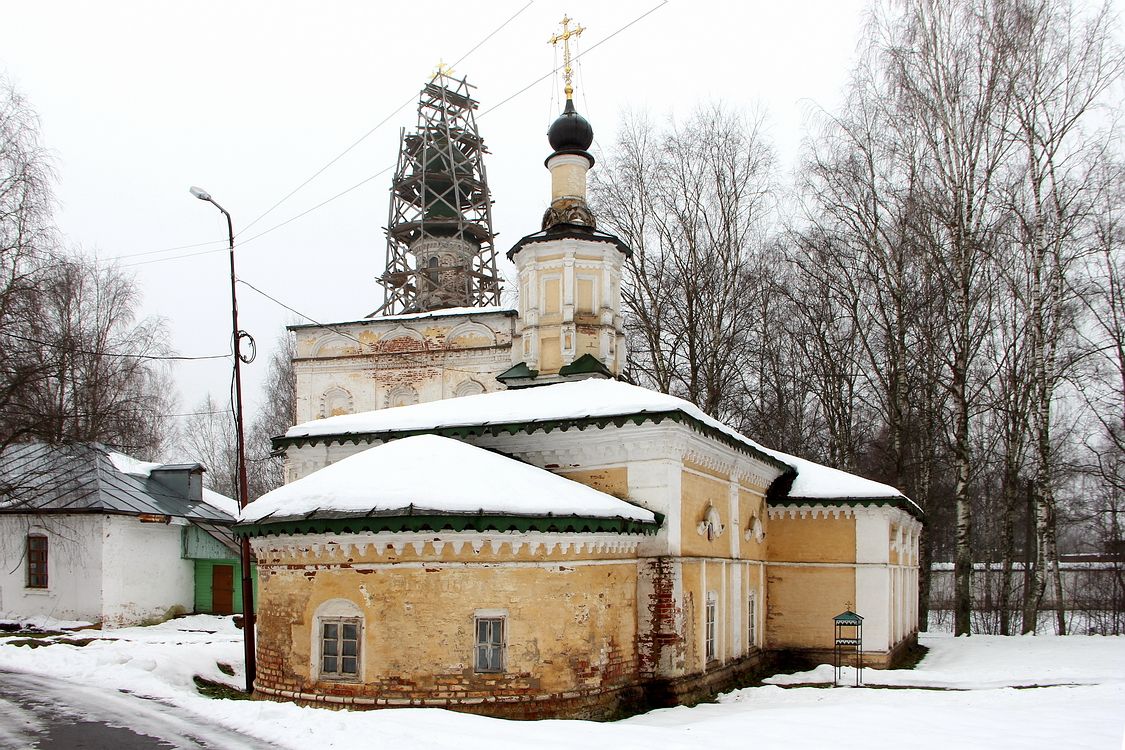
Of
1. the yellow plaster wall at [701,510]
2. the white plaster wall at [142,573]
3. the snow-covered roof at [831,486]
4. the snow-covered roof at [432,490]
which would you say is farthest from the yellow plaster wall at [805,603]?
the white plaster wall at [142,573]

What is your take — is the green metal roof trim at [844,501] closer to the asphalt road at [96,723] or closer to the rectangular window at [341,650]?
the rectangular window at [341,650]

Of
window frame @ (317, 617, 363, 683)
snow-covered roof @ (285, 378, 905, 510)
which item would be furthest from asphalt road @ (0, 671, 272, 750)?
snow-covered roof @ (285, 378, 905, 510)

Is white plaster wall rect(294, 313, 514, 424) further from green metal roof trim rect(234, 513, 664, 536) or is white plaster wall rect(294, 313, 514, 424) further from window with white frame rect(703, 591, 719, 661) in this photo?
green metal roof trim rect(234, 513, 664, 536)

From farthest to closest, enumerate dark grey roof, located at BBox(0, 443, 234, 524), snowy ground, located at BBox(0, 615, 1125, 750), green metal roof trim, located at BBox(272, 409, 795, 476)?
dark grey roof, located at BBox(0, 443, 234, 524)
green metal roof trim, located at BBox(272, 409, 795, 476)
snowy ground, located at BBox(0, 615, 1125, 750)

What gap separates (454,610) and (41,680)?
255 inches

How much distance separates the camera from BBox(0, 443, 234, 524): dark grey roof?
67.3 feet

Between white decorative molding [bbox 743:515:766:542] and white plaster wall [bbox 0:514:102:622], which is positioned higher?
white decorative molding [bbox 743:515:766:542]

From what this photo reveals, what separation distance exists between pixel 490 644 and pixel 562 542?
142 cm

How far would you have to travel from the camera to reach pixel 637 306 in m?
25.3

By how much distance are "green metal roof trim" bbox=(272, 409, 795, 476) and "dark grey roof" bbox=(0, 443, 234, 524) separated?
9.05 m

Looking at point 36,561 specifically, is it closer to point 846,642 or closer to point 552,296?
point 552,296

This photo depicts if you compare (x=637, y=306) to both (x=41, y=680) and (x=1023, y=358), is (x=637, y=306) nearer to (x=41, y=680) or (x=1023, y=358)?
(x=1023, y=358)

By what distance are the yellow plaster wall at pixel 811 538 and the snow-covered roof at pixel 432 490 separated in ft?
20.7

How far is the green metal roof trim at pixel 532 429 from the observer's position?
468 inches
